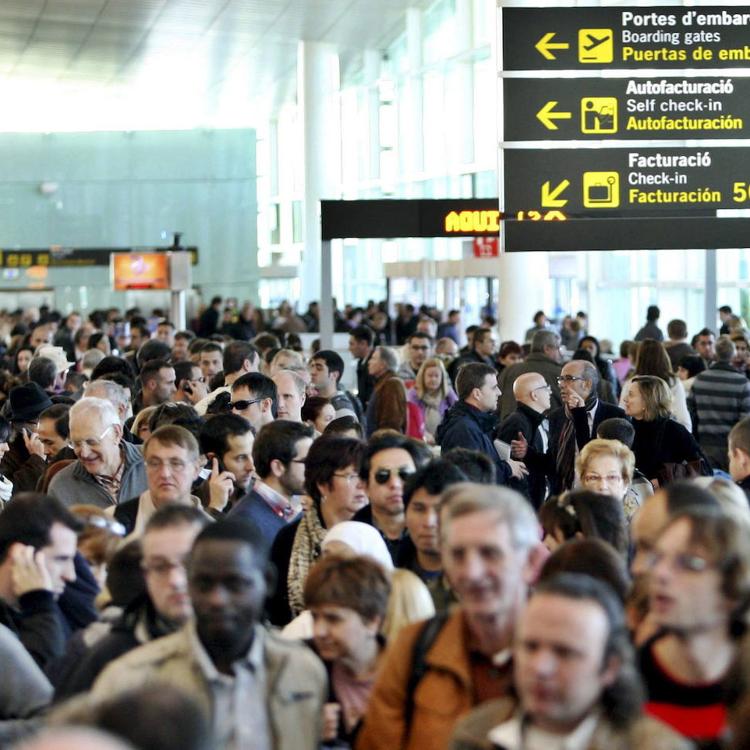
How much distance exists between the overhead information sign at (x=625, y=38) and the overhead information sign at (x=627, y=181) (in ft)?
1.81

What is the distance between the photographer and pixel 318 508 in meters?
6.31

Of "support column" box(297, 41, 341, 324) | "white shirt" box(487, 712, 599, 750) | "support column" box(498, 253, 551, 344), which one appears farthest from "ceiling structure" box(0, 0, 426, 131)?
"white shirt" box(487, 712, 599, 750)

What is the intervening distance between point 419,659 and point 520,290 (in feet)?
76.3

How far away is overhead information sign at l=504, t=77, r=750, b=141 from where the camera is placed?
1046 cm

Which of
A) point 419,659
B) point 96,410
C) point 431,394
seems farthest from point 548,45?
point 419,659

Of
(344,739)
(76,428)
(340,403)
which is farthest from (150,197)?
(344,739)

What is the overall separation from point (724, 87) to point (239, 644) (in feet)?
25.4

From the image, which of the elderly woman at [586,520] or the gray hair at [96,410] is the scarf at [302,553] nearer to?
the elderly woman at [586,520]

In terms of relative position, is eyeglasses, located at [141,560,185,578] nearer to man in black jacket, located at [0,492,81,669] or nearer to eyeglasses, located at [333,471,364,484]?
man in black jacket, located at [0,492,81,669]

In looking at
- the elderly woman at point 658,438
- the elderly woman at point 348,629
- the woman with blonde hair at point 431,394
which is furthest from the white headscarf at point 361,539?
the woman with blonde hair at point 431,394

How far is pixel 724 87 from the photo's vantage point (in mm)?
10750

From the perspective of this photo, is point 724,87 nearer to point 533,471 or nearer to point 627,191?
point 627,191

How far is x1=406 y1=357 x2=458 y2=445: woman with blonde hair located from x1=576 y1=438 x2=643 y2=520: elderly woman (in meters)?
4.98

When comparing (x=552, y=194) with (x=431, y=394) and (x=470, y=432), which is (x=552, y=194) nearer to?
(x=470, y=432)
